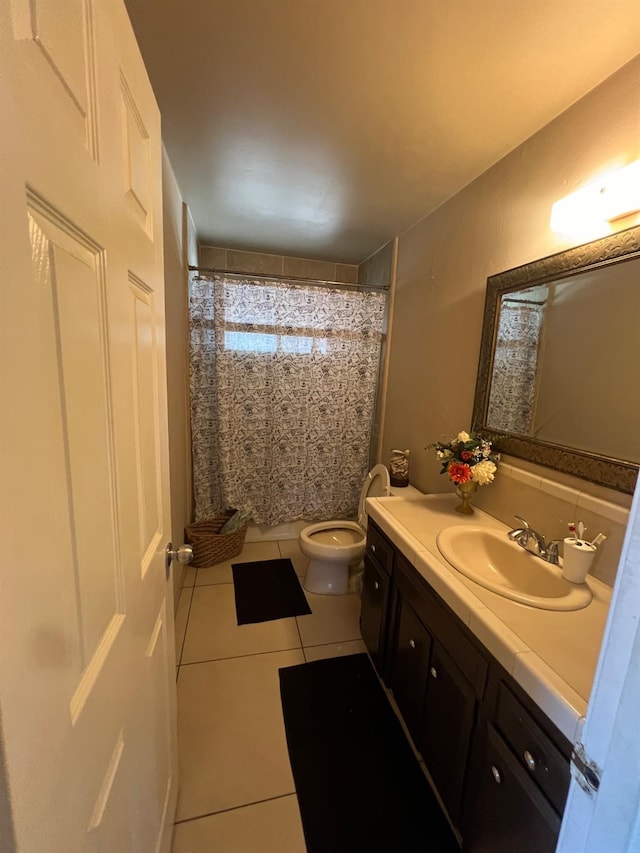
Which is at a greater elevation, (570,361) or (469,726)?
(570,361)

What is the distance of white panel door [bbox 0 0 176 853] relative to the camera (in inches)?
12.7

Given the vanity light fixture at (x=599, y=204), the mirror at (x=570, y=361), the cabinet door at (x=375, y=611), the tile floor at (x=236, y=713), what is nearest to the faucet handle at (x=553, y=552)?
the mirror at (x=570, y=361)

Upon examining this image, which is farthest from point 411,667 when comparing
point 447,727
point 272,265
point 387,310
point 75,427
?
point 272,265

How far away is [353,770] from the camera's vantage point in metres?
1.29

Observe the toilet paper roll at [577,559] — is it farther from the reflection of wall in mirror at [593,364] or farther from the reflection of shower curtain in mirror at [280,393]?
the reflection of shower curtain in mirror at [280,393]

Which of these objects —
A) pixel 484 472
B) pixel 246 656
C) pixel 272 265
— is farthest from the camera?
pixel 272 265

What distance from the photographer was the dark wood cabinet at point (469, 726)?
0.77 m

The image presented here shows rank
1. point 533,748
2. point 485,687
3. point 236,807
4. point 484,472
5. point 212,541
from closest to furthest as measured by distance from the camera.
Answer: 1. point 533,748
2. point 485,687
3. point 236,807
4. point 484,472
5. point 212,541

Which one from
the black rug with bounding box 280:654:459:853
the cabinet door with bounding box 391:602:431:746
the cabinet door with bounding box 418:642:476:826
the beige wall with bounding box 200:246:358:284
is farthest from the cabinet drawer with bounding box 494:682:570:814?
the beige wall with bounding box 200:246:358:284

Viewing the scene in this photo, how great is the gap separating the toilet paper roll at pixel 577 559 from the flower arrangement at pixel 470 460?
42cm

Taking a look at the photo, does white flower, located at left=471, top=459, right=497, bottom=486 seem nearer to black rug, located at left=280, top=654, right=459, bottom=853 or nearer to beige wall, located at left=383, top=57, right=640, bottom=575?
beige wall, located at left=383, top=57, right=640, bottom=575

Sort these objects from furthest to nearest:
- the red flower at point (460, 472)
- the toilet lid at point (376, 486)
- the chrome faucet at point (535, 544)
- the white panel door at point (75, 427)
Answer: the toilet lid at point (376, 486) < the red flower at point (460, 472) < the chrome faucet at point (535, 544) < the white panel door at point (75, 427)

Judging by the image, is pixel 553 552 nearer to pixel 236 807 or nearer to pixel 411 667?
→ pixel 411 667

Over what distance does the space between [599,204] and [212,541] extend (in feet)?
8.48
